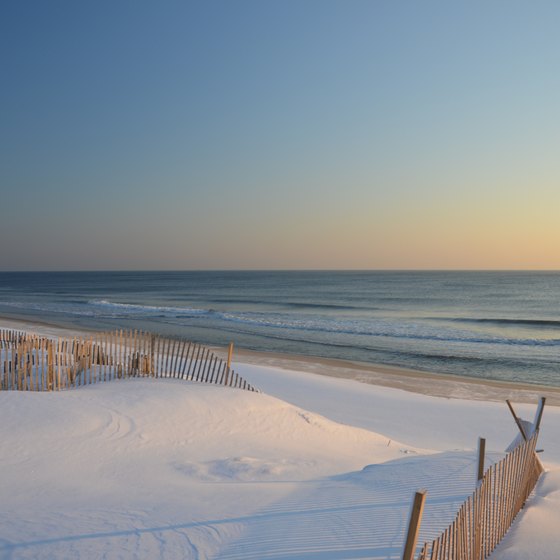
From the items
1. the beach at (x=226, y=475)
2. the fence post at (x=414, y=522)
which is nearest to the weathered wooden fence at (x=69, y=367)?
the beach at (x=226, y=475)

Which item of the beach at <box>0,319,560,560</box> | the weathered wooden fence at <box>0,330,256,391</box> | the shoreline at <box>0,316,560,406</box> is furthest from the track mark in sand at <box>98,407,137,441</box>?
the shoreline at <box>0,316,560,406</box>

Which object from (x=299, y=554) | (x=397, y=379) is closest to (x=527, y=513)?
(x=299, y=554)

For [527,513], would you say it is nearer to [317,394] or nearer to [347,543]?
[347,543]

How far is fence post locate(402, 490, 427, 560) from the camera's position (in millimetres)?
3635

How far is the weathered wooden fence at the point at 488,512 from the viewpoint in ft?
14.4

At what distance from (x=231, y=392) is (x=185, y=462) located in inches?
165

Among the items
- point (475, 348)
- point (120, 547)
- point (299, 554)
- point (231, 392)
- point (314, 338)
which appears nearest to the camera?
point (299, 554)

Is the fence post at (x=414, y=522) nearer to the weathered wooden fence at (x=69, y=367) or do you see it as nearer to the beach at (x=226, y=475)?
the beach at (x=226, y=475)

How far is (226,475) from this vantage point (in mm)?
8508

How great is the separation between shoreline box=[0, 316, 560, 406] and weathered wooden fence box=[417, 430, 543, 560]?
12.8 meters

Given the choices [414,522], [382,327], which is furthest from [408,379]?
[382,327]

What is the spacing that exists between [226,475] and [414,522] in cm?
538

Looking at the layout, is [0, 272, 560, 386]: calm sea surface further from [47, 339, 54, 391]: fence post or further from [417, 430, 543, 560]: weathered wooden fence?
[47, 339, 54, 391]: fence post

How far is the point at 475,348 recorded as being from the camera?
31891 mm
